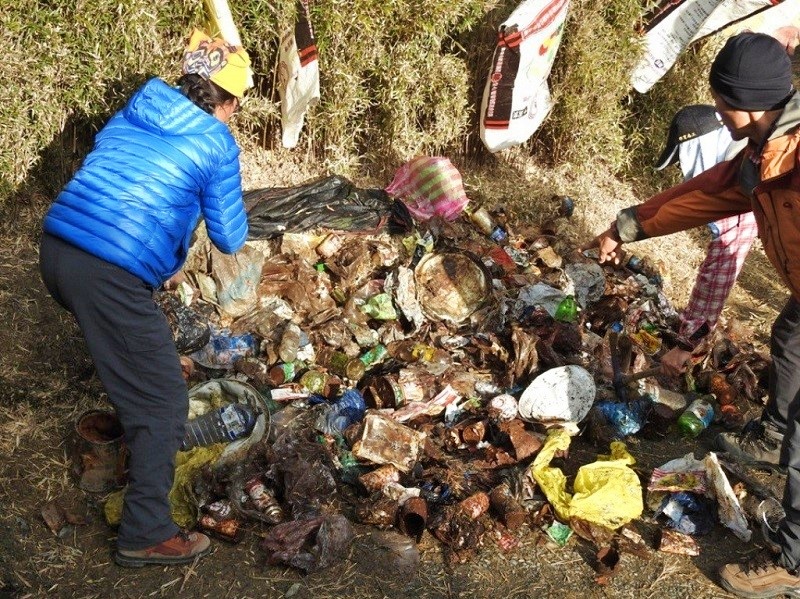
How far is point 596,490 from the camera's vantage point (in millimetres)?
3631

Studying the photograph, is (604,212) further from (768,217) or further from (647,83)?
(768,217)

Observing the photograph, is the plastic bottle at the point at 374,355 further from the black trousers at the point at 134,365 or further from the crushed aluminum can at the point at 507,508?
the black trousers at the point at 134,365

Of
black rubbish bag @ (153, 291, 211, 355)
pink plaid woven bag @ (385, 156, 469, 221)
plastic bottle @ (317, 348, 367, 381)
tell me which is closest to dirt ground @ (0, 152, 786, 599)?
black rubbish bag @ (153, 291, 211, 355)

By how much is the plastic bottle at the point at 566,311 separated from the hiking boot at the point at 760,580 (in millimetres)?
2133

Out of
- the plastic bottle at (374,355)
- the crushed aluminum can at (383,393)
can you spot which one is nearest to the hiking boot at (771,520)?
the crushed aluminum can at (383,393)

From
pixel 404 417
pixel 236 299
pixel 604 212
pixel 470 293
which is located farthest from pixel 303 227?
pixel 604 212

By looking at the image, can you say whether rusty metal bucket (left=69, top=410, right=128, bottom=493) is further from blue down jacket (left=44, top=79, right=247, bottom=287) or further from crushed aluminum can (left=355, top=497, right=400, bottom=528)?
crushed aluminum can (left=355, top=497, right=400, bottom=528)

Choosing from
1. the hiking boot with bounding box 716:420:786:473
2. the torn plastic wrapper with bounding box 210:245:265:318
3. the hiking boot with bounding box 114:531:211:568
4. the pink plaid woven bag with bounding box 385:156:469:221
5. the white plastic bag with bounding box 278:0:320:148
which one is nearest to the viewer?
the hiking boot with bounding box 114:531:211:568

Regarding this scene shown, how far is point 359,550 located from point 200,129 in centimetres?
204

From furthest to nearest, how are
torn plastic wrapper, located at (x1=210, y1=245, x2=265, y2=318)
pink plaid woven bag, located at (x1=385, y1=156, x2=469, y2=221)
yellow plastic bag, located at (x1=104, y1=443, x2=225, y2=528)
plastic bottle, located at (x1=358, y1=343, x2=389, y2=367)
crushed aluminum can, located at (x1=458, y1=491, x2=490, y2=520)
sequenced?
pink plaid woven bag, located at (x1=385, y1=156, x2=469, y2=221) → torn plastic wrapper, located at (x1=210, y1=245, x2=265, y2=318) → plastic bottle, located at (x1=358, y1=343, x2=389, y2=367) → crushed aluminum can, located at (x1=458, y1=491, x2=490, y2=520) → yellow plastic bag, located at (x1=104, y1=443, x2=225, y2=528)

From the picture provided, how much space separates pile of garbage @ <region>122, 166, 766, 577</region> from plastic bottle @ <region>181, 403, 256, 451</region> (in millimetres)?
12

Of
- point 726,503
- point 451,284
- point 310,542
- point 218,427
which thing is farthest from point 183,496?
point 726,503

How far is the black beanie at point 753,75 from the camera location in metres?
2.96

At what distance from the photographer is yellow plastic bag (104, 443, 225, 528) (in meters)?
3.44
